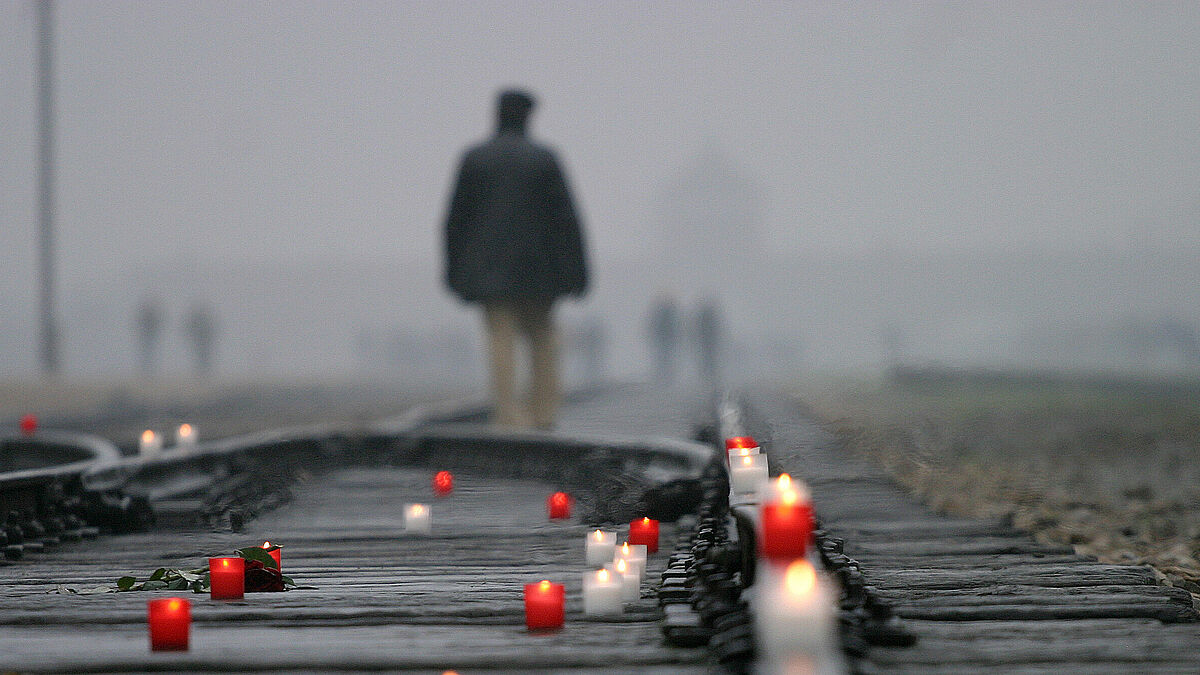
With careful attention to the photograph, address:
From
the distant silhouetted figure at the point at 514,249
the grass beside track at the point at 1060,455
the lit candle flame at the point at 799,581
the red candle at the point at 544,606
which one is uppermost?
the distant silhouetted figure at the point at 514,249

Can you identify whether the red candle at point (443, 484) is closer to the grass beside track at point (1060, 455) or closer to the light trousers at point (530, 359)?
the grass beside track at point (1060, 455)

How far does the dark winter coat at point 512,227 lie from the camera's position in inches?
341

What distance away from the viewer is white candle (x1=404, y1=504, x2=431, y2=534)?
187 inches

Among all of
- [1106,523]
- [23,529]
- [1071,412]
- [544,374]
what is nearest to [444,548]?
[23,529]

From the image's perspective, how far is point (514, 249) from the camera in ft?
28.4

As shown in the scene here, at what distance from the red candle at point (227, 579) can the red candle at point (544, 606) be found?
2.81 ft

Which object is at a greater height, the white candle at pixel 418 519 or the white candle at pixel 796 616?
the white candle at pixel 796 616

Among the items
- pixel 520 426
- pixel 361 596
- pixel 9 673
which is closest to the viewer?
pixel 9 673

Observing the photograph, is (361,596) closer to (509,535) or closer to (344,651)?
(344,651)

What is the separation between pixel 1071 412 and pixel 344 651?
16.6m

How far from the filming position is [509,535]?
4688 millimetres

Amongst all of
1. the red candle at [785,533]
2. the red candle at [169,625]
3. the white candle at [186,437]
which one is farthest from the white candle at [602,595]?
the white candle at [186,437]

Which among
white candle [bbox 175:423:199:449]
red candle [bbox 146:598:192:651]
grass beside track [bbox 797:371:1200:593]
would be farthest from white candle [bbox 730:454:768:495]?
white candle [bbox 175:423:199:449]

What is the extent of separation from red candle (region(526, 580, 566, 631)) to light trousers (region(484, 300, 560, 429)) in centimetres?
574
